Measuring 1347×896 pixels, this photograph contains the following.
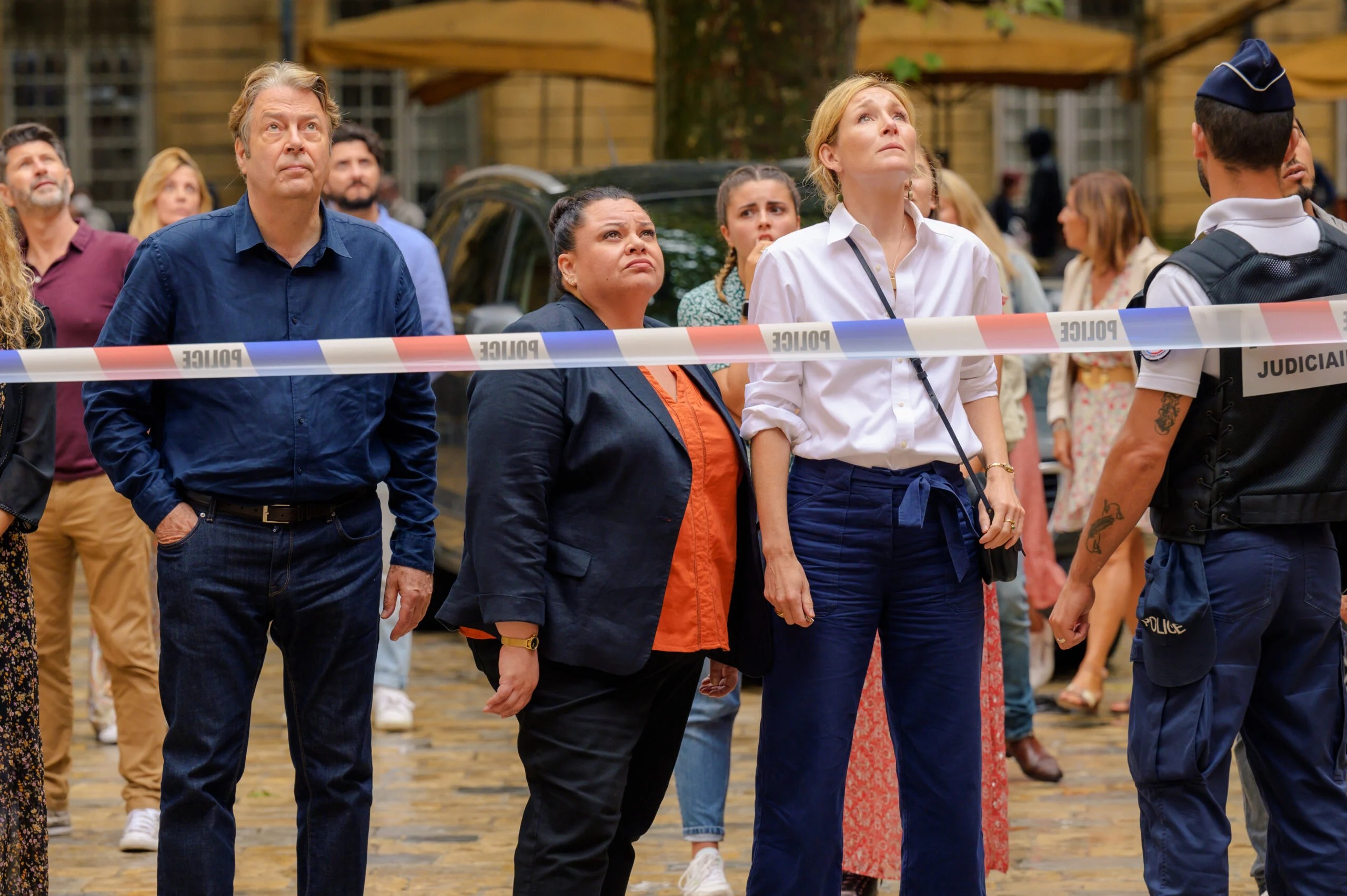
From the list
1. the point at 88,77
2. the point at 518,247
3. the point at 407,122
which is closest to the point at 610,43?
the point at 407,122

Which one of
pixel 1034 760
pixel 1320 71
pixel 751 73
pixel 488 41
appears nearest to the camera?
pixel 1034 760

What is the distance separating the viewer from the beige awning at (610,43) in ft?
50.6

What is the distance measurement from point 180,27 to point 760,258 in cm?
2017

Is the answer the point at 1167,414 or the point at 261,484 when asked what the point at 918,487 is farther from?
the point at 261,484

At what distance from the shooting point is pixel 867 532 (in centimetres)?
374

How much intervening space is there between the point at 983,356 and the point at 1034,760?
2.59m

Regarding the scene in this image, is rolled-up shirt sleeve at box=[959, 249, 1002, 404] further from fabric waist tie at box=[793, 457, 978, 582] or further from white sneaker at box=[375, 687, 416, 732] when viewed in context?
white sneaker at box=[375, 687, 416, 732]

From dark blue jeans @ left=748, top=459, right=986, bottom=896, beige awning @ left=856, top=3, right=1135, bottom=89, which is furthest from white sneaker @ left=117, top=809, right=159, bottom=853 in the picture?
beige awning @ left=856, top=3, right=1135, bottom=89

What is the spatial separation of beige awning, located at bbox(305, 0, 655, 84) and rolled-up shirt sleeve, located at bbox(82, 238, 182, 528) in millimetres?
11717

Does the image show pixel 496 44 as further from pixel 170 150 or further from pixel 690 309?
pixel 690 309

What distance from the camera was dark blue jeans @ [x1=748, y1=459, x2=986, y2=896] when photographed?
3756mm

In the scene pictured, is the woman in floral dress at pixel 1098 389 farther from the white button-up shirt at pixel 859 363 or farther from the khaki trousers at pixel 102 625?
the khaki trousers at pixel 102 625

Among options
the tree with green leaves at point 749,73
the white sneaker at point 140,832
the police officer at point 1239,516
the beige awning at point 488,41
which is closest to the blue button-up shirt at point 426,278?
the white sneaker at point 140,832

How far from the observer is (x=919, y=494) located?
3742mm
